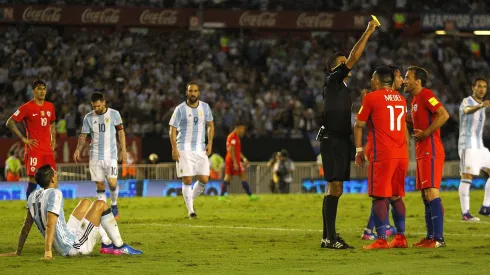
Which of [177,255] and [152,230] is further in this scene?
[152,230]

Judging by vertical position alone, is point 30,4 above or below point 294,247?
above

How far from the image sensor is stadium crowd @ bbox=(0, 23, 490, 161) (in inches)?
1485

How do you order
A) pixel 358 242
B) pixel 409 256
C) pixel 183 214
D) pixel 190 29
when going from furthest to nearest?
pixel 190 29, pixel 183 214, pixel 358 242, pixel 409 256

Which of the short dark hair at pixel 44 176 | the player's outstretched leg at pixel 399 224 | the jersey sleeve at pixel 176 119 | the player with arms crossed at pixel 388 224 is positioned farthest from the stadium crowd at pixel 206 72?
the short dark hair at pixel 44 176

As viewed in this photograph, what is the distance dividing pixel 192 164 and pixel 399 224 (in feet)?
25.0

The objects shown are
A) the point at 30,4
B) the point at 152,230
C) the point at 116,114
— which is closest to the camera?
the point at 152,230

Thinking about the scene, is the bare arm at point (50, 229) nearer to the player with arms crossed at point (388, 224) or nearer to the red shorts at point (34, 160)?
the player with arms crossed at point (388, 224)

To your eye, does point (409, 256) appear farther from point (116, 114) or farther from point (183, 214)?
point (183, 214)

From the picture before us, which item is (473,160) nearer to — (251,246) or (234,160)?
(251,246)

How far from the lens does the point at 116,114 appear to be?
787 inches

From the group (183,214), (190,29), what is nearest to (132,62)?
(190,29)

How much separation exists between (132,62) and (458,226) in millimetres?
24117

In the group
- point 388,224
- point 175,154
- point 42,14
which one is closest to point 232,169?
point 175,154

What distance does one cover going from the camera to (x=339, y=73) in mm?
13961
